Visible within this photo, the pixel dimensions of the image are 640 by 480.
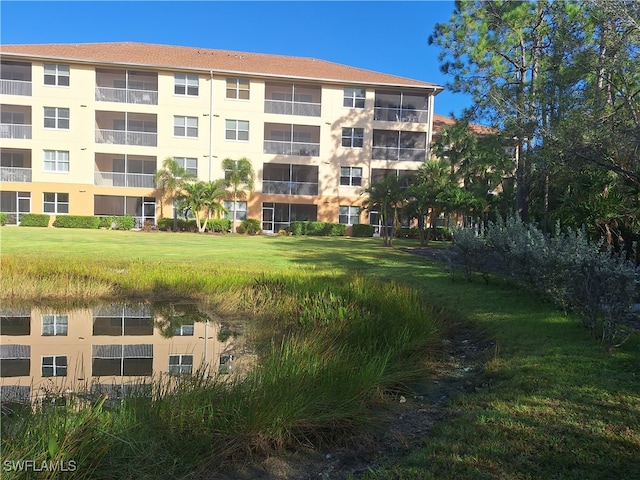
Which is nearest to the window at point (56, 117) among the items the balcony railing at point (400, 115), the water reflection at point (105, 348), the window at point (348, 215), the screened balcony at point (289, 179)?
the screened balcony at point (289, 179)

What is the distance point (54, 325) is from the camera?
836cm

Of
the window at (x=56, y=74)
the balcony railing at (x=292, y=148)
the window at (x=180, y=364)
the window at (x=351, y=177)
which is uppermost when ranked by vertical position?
the window at (x=56, y=74)

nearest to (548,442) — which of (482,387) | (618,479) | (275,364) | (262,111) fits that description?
(618,479)

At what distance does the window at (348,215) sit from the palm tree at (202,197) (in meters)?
10.2

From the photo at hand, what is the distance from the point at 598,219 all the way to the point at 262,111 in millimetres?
29392

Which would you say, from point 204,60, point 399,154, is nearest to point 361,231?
point 399,154

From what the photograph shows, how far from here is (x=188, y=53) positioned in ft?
133

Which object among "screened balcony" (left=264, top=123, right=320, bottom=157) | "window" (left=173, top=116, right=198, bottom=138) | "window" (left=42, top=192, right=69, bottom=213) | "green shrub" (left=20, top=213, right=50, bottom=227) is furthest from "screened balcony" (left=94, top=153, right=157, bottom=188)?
"screened balcony" (left=264, top=123, right=320, bottom=157)

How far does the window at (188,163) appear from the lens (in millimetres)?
36812

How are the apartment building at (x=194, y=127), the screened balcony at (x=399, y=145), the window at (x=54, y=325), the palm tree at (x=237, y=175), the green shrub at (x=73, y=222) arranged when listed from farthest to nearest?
the screened balcony at (x=399, y=145), the apartment building at (x=194, y=127), the palm tree at (x=237, y=175), the green shrub at (x=73, y=222), the window at (x=54, y=325)

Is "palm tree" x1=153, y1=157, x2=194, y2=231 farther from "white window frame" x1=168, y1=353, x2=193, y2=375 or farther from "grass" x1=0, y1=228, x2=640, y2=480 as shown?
"white window frame" x1=168, y1=353, x2=193, y2=375

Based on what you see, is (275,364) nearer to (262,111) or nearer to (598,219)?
(598,219)

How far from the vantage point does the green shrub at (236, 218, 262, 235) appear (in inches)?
1404

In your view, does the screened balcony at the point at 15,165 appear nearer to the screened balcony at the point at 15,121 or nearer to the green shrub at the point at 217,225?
the screened balcony at the point at 15,121
